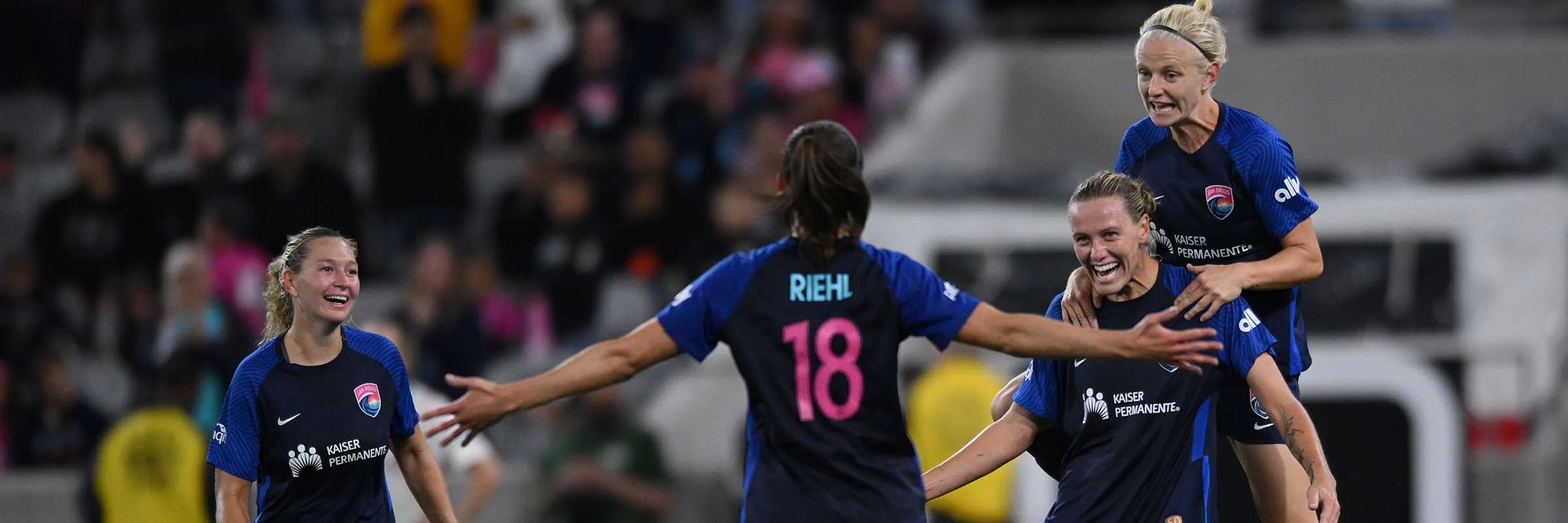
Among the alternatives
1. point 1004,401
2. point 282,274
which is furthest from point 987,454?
point 282,274

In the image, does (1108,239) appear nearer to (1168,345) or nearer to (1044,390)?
(1168,345)

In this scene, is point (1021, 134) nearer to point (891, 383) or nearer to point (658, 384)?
point (658, 384)

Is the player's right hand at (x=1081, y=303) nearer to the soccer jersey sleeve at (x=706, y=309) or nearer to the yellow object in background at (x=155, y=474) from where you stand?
the soccer jersey sleeve at (x=706, y=309)

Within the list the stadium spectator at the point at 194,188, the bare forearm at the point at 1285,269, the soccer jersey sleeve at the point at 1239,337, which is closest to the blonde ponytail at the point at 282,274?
the soccer jersey sleeve at the point at 1239,337

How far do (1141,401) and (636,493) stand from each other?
6302 millimetres

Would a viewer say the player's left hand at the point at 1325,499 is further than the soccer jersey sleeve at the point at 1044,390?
No

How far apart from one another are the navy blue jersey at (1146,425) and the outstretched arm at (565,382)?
1.19 metres

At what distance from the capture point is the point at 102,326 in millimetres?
13617

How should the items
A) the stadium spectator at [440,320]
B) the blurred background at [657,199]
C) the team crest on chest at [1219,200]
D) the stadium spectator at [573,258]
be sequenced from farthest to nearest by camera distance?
the stadium spectator at [573,258]
the stadium spectator at [440,320]
the blurred background at [657,199]
the team crest on chest at [1219,200]

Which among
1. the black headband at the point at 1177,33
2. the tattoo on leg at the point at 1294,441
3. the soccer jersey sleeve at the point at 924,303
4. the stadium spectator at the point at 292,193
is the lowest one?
the tattoo on leg at the point at 1294,441

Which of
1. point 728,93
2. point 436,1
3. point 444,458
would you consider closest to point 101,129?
point 436,1

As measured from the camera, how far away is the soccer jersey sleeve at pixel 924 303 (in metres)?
5.63

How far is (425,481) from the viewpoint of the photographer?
6.03 metres

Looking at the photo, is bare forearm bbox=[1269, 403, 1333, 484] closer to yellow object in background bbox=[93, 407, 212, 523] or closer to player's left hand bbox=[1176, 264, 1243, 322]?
player's left hand bbox=[1176, 264, 1243, 322]
